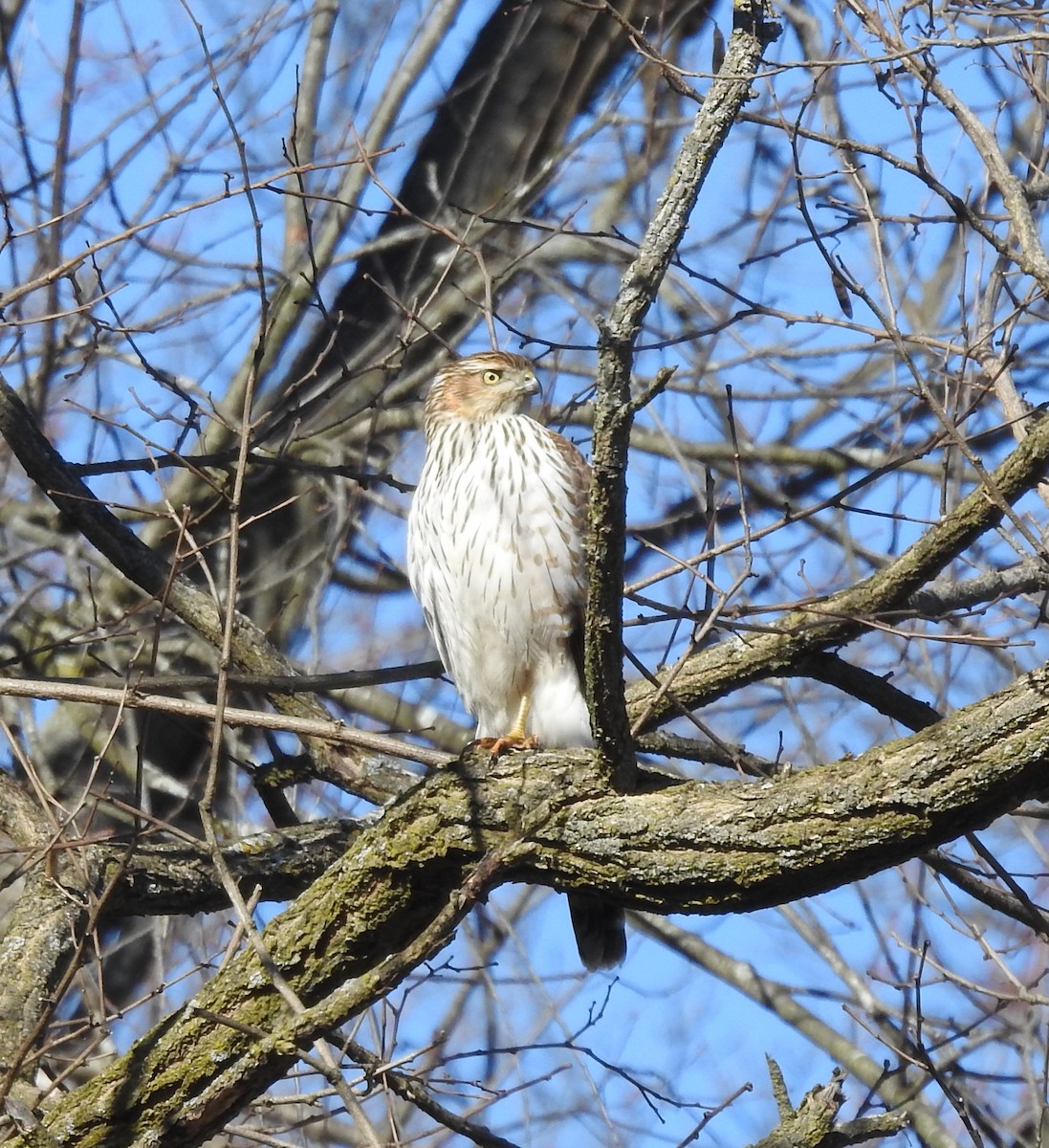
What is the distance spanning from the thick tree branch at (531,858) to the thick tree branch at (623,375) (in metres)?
0.18

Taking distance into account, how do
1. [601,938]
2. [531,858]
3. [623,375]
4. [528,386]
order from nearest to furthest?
[623,375]
[531,858]
[601,938]
[528,386]

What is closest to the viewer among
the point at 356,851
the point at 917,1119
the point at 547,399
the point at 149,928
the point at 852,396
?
the point at 356,851

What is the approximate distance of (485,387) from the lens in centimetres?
491

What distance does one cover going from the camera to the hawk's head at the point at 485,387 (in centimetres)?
485

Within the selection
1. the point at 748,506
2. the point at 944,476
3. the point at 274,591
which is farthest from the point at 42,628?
the point at 944,476

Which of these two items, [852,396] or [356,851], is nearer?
[356,851]

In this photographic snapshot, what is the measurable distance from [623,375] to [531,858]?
98 cm

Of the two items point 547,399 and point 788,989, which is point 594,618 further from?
point 788,989

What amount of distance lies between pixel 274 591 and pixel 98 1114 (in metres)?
3.82

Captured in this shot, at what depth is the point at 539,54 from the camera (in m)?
7.00

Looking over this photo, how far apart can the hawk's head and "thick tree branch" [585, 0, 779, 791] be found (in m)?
2.14

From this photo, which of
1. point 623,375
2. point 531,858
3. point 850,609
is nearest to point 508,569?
point 850,609

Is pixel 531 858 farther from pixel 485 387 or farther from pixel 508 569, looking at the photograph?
pixel 485 387

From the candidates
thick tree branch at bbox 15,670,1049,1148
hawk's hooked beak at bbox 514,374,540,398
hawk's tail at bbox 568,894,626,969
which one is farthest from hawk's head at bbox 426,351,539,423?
thick tree branch at bbox 15,670,1049,1148
